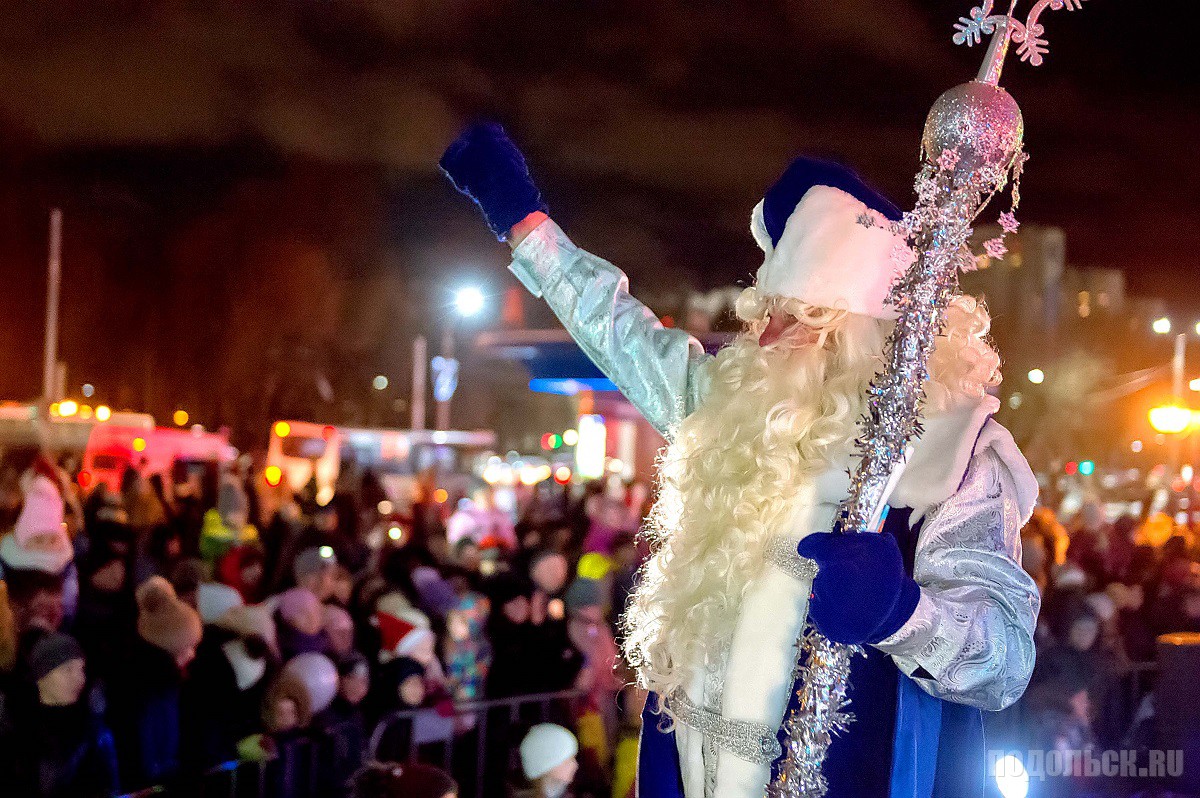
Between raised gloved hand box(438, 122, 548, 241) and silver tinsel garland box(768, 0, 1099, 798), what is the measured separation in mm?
859

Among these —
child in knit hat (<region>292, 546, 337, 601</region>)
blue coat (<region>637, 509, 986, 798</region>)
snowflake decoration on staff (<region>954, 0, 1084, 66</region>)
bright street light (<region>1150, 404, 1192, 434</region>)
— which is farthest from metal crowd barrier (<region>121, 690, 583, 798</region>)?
bright street light (<region>1150, 404, 1192, 434</region>)

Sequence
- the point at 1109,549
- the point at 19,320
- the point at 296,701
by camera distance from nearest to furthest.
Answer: the point at 296,701
the point at 1109,549
the point at 19,320

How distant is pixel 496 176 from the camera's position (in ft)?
7.94

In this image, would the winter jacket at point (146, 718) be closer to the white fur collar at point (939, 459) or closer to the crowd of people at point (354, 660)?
the crowd of people at point (354, 660)

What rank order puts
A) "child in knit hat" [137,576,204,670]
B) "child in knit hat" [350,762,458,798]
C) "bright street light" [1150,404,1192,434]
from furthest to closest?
"bright street light" [1150,404,1192,434] < "child in knit hat" [137,576,204,670] < "child in knit hat" [350,762,458,798]

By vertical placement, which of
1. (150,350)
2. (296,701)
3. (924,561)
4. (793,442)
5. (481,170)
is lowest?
(296,701)

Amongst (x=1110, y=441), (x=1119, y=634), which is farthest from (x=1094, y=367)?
(x=1119, y=634)

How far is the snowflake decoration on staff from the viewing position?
6.25 feet

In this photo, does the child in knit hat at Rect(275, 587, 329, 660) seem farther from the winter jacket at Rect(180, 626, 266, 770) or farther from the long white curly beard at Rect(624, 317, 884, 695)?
the long white curly beard at Rect(624, 317, 884, 695)

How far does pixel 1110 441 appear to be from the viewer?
39531mm

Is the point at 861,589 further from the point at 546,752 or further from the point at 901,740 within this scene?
the point at 546,752

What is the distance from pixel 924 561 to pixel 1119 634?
23.5 feet

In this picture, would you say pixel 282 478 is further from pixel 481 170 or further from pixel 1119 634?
pixel 481 170

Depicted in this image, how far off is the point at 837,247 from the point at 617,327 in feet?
1.59
